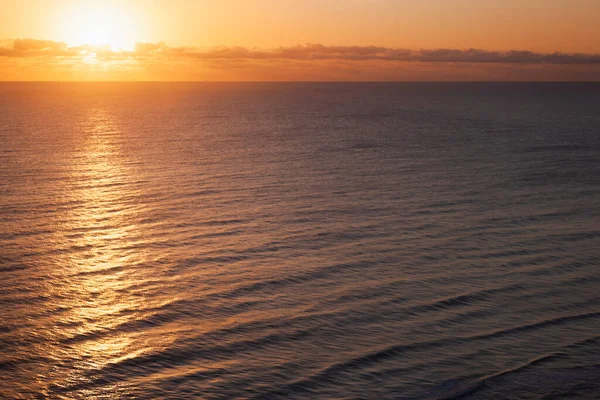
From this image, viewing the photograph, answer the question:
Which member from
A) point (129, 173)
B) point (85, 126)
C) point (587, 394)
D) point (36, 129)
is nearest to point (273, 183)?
point (129, 173)

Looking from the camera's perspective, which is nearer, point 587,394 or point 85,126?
point 587,394

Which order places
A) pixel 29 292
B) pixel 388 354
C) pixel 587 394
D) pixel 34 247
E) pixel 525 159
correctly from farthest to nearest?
pixel 525 159, pixel 34 247, pixel 29 292, pixel 388 354, pixel 587 394

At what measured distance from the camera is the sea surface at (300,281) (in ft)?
81.7

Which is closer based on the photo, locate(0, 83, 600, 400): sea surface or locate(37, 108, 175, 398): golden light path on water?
locate(0, 83, 600, 400): sea surface

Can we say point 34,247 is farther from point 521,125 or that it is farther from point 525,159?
point 521,125

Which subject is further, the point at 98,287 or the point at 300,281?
the point at 300,281

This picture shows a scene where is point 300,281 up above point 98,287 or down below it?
above

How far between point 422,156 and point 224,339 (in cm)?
6106

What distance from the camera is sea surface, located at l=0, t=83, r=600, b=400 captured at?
24.9m

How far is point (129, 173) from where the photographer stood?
71562 millimetres

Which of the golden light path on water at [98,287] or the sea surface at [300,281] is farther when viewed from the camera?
the golden light path on water at [98,287]

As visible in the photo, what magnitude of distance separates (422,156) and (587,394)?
2507 inches

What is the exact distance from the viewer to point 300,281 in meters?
35.5

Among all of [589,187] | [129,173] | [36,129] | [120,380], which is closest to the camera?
[120,380]
